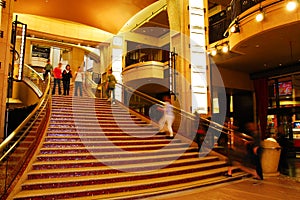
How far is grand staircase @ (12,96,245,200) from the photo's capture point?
14.1ft

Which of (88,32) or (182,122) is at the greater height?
(88,32)

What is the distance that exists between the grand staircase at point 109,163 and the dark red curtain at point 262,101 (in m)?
5.73

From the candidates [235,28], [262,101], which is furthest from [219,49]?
[262,101]

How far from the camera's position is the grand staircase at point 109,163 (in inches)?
169

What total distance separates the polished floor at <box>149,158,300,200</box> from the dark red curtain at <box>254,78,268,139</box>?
239 inches

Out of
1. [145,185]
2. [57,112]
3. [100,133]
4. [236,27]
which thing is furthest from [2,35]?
[236,27]

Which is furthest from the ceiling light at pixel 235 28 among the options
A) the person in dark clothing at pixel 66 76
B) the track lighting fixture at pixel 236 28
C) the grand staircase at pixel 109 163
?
the person in dark clothing at pixel 66 76

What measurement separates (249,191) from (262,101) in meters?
8.03

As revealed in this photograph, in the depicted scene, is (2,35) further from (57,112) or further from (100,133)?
(100,133)

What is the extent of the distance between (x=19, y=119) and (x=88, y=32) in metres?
8.01

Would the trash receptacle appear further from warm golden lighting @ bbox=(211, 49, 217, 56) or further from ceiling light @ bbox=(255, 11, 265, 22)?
warm golden lighting @ bbox=(211, 49, 217, 56)

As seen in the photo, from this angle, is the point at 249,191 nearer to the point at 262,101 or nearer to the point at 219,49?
the point at 219,49

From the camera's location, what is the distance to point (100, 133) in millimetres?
6836

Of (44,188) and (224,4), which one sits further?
(224,4)
